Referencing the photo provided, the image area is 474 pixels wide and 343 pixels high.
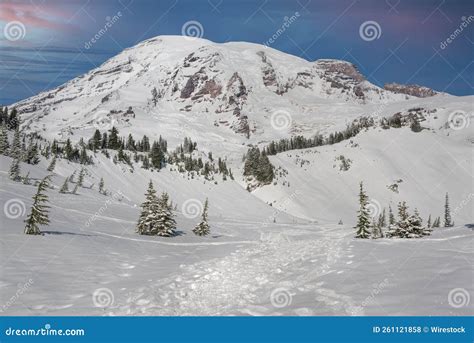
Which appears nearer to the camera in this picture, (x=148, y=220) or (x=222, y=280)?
(x=222, y=280)

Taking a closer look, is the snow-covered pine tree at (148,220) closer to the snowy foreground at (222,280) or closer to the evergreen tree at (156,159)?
the snowy foreground at (222,280)

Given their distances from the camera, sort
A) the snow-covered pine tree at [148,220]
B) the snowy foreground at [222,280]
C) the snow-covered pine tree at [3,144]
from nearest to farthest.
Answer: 1. the snowy foreground at [222,280]
2. the snow-covered pine tree at [148,220]
3. the snow-covered pine tree at [3,144]

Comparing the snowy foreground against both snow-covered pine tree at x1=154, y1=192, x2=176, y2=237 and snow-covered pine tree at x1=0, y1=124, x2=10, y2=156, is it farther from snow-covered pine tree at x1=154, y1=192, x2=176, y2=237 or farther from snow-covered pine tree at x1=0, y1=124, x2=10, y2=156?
snow-covered pine tree at x1=0, y1=124, x2=10, y2=156

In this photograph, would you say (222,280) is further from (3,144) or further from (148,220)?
(3,144)

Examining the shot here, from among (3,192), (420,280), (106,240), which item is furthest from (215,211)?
(420,280)

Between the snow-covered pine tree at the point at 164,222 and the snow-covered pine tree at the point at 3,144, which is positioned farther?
the snow-covered pine tree at the point at 3,144

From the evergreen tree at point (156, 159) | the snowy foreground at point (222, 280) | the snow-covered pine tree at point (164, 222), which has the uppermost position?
the evergreen tree at point (156, 159)

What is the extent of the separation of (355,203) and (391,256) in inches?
4635

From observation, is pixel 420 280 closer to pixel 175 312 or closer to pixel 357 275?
pixel 357 275

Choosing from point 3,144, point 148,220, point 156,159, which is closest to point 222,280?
point 148,220

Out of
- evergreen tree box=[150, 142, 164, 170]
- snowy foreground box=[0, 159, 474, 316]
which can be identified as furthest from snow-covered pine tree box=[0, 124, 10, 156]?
evergreen tree box=[150, 142, 164, 170]

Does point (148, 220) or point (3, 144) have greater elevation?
point (3, 144)

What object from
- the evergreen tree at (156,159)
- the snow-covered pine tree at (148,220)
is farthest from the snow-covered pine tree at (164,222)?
the evergreen tree at (156,159)

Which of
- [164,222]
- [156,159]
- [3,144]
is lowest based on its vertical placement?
[164,222]
